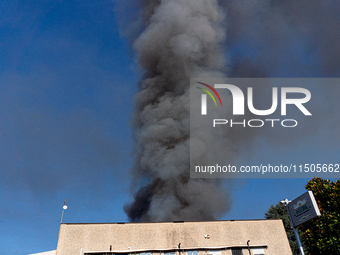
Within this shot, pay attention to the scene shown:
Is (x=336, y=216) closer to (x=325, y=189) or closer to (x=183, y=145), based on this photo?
(x=325, y=189)

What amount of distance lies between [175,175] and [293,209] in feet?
55.5

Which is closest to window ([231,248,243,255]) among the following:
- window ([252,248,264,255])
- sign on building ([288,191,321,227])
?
window ([252,248,264,255])

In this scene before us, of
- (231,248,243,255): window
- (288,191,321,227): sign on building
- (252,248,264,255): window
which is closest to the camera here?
(288,191,321,227): sign on building

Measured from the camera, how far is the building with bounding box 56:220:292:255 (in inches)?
789

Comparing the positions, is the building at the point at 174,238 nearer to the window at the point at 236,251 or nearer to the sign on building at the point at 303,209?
the window at the point at 236,251

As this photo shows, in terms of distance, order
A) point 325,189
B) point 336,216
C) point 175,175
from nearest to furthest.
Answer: point 336,216
point 325,189
point 175,175

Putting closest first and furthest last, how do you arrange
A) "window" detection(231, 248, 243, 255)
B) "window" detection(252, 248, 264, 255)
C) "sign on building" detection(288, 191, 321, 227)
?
"sign on building" detection(288, 191, 321, 227) → "window" detection(231, 248, 243, 255) → "window" detection(252, 248, 264, 255)

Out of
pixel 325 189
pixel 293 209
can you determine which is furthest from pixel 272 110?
pixel 293 209

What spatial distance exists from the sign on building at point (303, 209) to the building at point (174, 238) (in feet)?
10.8

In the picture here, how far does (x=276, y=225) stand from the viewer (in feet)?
73.1

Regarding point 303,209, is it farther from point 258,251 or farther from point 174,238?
point 174,238

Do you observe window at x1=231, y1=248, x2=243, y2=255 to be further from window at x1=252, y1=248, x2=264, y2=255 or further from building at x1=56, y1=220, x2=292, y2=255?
window at x1=252, y1=248, x2=264, y2=255

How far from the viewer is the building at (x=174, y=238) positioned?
20031mm

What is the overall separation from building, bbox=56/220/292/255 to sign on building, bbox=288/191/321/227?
3277 mm
